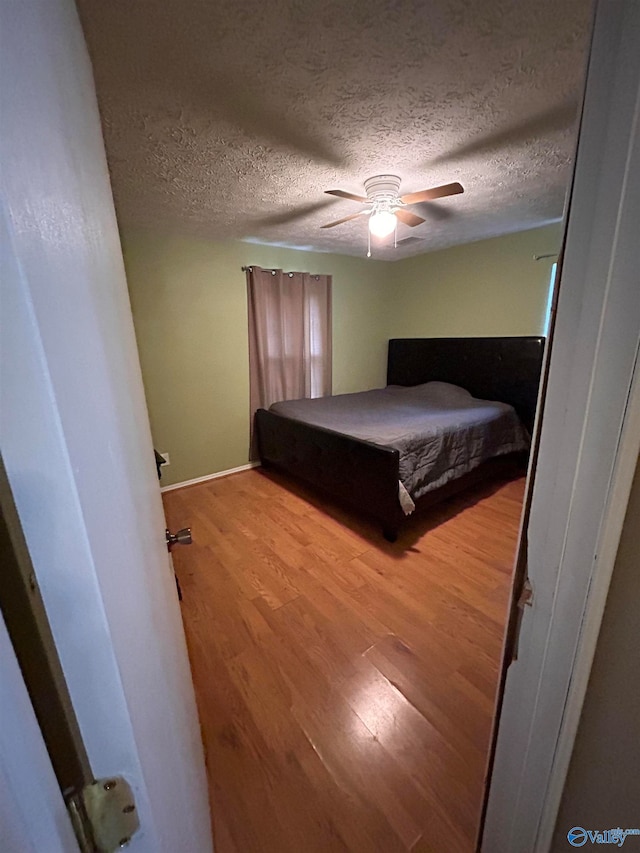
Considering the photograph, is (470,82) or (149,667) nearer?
(149,667)

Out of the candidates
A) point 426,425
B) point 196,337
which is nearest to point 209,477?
point 196,337

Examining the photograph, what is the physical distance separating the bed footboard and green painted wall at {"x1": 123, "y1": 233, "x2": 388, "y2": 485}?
17.9 inches

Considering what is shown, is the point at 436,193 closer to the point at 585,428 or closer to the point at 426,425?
the point at 426,425

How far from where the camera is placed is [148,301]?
2.87 metres

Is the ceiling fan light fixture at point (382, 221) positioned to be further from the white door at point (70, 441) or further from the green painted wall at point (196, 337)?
the white door at point (70, 441)

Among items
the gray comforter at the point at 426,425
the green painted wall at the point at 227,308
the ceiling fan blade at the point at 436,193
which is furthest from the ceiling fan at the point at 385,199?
the green painted wall at the point at 227,308

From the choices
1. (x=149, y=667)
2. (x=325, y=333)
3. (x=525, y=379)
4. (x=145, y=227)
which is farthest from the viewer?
(x=325, y=333)

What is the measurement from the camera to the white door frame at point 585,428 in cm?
44

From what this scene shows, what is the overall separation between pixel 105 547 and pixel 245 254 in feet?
11.5

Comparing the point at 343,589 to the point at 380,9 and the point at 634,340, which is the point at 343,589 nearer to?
the point at 634,340

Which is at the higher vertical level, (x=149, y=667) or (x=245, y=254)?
(x=245, y=254)

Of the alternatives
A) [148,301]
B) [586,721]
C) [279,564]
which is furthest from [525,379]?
[148,301]

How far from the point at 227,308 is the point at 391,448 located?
218cm

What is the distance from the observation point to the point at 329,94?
4.17 ft
